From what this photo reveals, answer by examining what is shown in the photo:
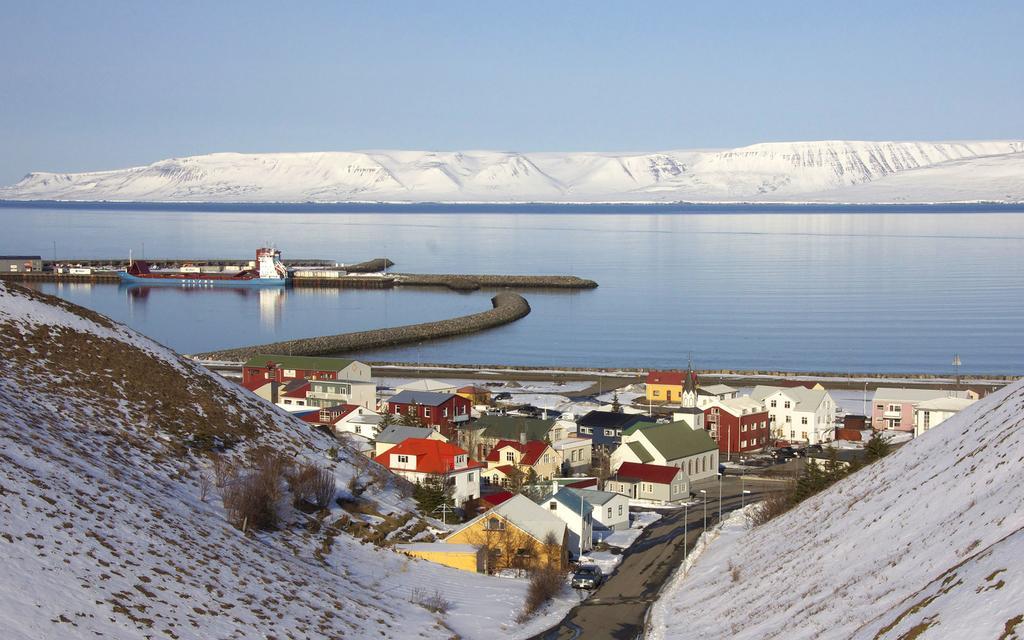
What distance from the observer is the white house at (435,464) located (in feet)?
68.0

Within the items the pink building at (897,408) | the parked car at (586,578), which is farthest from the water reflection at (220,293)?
the parked car at (586,578)

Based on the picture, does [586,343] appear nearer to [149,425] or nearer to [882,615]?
[149,425]

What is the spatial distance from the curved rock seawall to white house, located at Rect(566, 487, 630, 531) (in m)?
24.5

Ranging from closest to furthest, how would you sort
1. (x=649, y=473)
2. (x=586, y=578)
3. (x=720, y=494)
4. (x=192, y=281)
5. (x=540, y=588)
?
1. (x=540, y=588)
2. (x=586, y=578)
3. (x=720, y=494)
4. (x=649, y=473)
5. (x=192, y=281)

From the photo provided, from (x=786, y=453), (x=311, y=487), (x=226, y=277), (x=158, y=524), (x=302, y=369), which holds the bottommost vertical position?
(x=786, y=453)

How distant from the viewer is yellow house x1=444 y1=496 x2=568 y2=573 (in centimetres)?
1670

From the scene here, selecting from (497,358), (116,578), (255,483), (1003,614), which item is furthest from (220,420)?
(497,358)

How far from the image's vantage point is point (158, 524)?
12688 millimetres

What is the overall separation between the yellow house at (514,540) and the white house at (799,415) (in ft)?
43.0

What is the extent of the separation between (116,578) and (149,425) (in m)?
5.08

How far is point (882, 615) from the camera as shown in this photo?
10.2 m

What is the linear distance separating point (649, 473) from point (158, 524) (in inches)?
490

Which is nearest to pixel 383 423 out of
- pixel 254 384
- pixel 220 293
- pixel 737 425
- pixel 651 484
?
pixel 254 384

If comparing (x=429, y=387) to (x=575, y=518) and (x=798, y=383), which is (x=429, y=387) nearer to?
(x=575, y=518)
